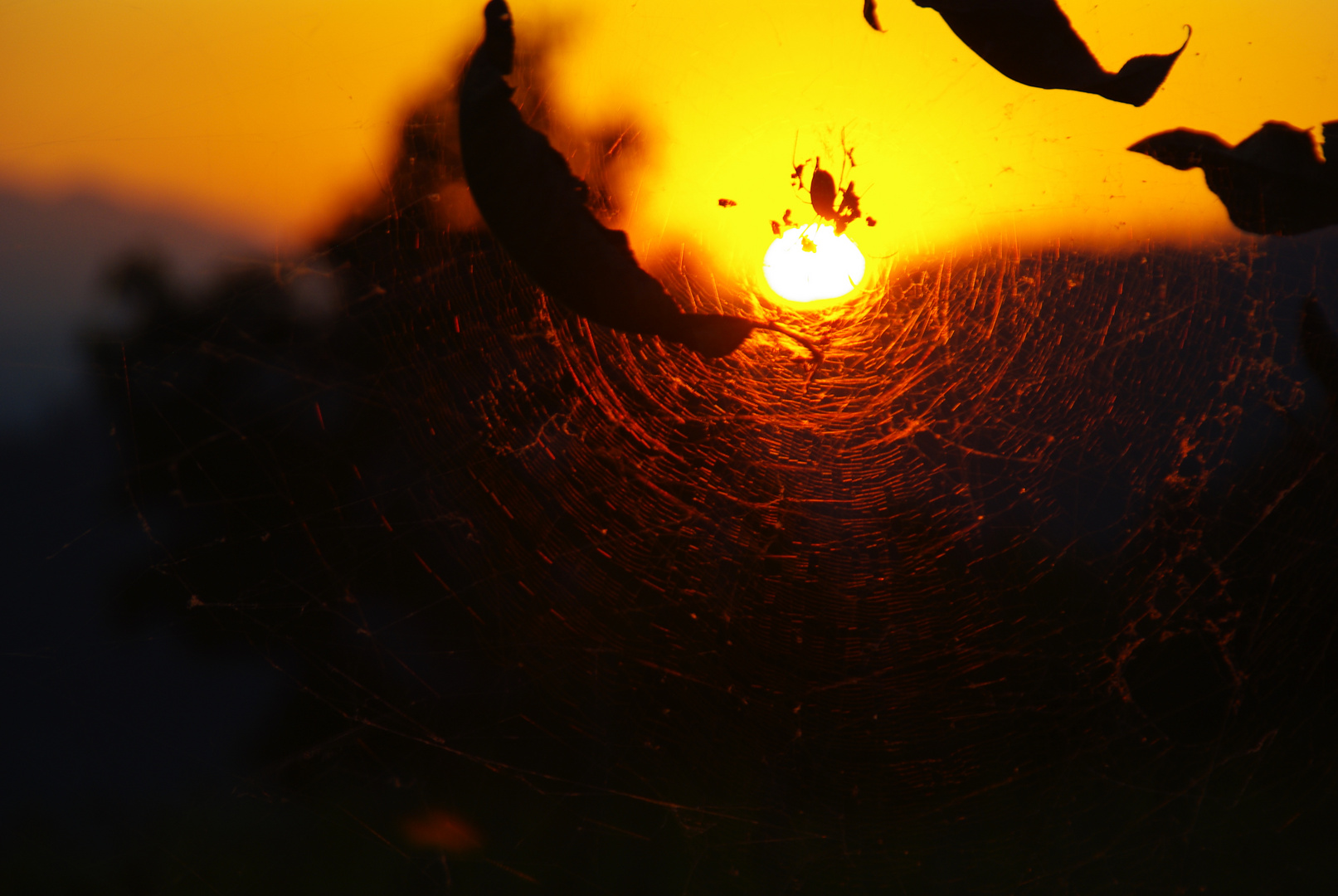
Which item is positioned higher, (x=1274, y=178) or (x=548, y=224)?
(x=1274, y=178)

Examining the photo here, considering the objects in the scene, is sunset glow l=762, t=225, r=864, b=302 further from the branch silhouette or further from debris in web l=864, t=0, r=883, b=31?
debris in web l=864, t=0, r=883, b=31

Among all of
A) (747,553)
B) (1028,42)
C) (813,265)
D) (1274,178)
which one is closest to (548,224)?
(813,265)

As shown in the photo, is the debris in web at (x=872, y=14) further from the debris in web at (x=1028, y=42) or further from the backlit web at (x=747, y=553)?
the backlit web at (x=747, y=553)

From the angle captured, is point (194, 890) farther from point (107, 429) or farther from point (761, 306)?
point (761, 306)

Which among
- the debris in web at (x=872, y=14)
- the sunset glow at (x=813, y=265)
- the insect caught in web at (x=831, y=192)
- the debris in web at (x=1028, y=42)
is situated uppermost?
the debris in web at (x=1028, y=42)

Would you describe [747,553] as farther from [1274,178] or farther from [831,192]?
[1274,178]

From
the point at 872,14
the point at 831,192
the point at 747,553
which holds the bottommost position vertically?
the point at 747,553

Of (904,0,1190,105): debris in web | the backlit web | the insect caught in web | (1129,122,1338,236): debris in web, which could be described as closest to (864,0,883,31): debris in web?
(904,0,1190,105): debris in web

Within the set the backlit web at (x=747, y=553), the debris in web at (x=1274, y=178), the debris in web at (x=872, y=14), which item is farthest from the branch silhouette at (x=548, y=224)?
the debris in web at (x=1274, y=178)
